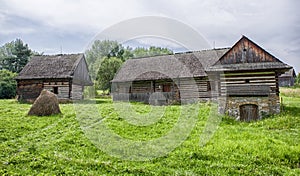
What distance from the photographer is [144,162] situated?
22.8 feet

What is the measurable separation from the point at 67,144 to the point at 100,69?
105 ft

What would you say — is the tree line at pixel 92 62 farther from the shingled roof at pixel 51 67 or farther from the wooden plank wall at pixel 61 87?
the wooden plank wall at pixel 61 87

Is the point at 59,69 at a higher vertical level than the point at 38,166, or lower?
higher

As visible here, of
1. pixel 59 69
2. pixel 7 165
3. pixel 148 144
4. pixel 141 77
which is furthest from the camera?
pixel 59 69

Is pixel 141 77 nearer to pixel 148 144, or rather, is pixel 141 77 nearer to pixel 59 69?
pixel 59 69

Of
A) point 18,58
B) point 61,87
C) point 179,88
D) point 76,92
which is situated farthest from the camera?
point 18,58

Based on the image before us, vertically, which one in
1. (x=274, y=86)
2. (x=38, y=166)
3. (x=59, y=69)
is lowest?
(x=38, y=166)

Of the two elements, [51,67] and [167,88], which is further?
[51,67]

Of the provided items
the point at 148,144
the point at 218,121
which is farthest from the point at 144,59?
the point at 148,144

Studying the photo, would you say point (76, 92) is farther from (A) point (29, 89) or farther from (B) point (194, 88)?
(B) point (194, 88)

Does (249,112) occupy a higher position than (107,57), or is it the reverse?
(107,57)

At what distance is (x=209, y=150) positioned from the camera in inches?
306

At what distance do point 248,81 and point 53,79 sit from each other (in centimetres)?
1851

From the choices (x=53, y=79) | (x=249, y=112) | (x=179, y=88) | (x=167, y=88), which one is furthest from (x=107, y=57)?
(x=249, y=112)
